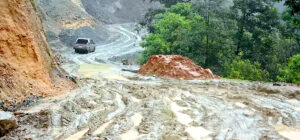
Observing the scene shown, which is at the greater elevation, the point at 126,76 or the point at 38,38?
the point at 38,38

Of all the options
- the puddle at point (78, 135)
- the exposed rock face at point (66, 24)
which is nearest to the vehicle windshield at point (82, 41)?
the exposed rock face at point (66, 24)

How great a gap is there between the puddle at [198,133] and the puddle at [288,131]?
179cm

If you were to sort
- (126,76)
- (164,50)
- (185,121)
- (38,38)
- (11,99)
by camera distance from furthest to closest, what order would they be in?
(164,50) → (126,76) → (38,38) → (11,99) → (185,121)

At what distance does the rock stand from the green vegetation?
64.4ft

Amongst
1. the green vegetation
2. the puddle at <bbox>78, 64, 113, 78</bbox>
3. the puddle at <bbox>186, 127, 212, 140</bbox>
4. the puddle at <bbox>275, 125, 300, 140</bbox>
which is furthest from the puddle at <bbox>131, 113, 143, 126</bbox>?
the green vegetation

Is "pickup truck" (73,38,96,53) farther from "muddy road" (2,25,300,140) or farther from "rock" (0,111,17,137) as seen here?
"rock" (0,111,17,137)

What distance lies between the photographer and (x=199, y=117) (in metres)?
8.54

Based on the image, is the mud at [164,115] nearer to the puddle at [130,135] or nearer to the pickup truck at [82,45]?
the puddle at [130,135]

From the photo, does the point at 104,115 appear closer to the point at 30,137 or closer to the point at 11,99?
the point at 30,137

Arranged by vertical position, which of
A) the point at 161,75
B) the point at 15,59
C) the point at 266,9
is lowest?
the point at 161,75

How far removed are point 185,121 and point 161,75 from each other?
10281 millimetres

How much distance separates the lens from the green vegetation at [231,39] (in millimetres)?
24891

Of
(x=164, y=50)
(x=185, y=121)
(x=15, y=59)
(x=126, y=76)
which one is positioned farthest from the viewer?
(x=164, y=50)

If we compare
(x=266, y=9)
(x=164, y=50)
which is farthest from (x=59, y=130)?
(x=266, y=9)
